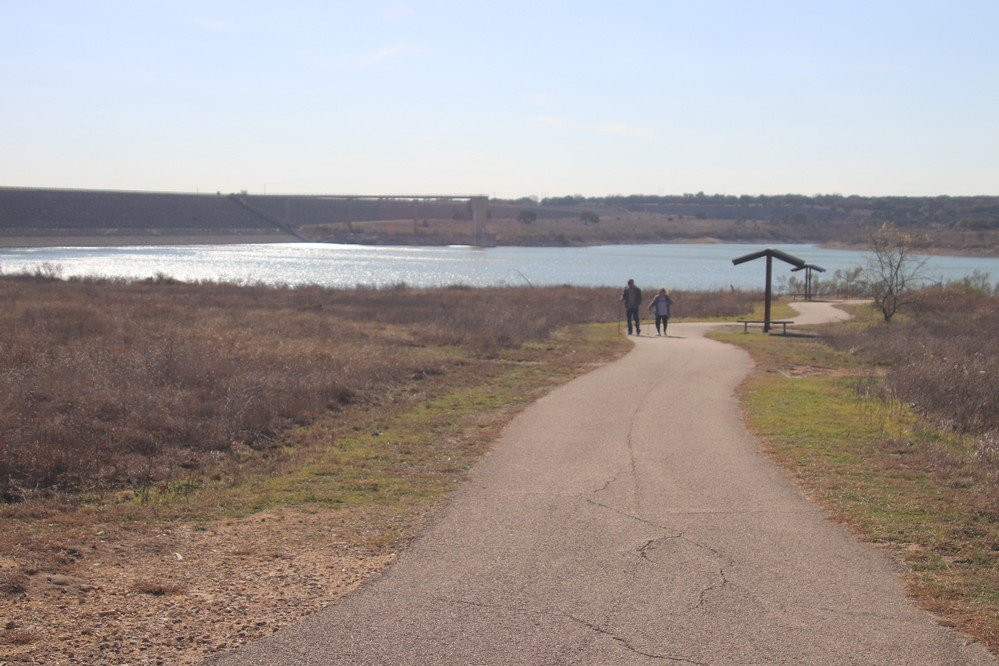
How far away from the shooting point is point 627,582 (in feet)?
19.1

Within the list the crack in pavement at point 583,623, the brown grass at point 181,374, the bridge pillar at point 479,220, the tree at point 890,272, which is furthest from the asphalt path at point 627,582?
the bridge pillar at point 479,220

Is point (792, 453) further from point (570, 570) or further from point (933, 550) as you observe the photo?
point (570, 570)

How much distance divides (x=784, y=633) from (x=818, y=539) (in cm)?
197

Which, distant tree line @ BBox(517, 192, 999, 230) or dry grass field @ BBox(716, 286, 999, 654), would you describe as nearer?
dry grass field @ BBox(716, 286, 999, 654)

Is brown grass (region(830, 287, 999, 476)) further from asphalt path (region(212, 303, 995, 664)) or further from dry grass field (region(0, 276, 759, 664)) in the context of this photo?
dry grass field (region(0, 276, 759, 664))

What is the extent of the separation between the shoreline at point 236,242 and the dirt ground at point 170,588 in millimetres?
80920

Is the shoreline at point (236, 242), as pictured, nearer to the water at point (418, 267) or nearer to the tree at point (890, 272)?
the water at point (418, 267)

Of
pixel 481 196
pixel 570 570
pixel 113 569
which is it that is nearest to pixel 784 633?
pixel 570 570

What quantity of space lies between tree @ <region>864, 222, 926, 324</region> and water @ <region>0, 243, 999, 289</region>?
56.3 feet

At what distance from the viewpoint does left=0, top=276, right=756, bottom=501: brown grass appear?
352 inches

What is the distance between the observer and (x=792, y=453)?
9984mm

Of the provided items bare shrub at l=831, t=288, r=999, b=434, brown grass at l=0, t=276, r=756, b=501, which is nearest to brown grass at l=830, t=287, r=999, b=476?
bare shrub at l=831, t=288, r=999, b=434

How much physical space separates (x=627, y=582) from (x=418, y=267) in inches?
3012

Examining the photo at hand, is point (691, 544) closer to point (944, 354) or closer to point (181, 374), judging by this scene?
point (181, 374)
